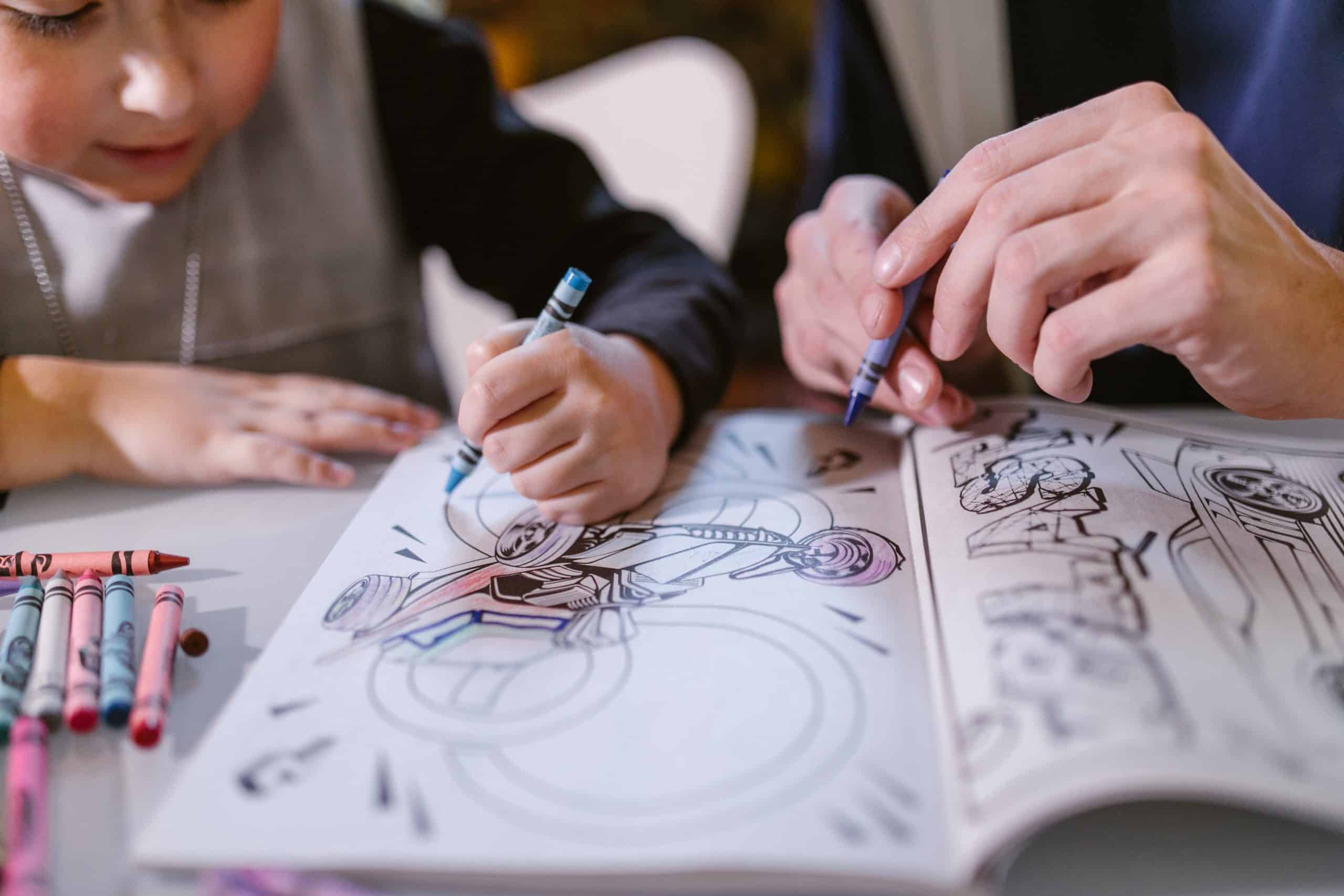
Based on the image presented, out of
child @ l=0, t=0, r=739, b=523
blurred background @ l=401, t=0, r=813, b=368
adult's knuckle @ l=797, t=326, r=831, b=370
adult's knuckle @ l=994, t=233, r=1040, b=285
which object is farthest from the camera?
blurred background @ l=401, t=0, r=813, b=368

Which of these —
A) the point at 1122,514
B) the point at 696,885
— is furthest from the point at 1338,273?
the point at 696,885

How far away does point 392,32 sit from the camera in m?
0.80

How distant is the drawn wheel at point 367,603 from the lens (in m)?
0.41

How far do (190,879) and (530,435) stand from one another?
242mm

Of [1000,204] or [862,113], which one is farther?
[862,113]

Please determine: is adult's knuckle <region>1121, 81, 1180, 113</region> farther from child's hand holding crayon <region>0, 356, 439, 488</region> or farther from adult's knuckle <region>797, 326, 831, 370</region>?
child's hand holding crayon <region>0, 356, 439, 488</region>

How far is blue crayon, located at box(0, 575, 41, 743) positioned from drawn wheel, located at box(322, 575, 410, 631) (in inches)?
4.5

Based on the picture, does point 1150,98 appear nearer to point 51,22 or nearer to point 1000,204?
point 1000,204

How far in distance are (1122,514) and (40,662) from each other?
46 cm

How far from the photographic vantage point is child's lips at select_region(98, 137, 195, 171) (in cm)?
57

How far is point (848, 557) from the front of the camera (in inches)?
17.5

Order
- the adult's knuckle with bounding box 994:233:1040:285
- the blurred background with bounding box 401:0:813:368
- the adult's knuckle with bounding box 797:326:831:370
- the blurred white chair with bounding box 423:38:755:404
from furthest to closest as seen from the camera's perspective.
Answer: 1. the blurred background with bounding box 401:0:813:368
2. the blurred white chair with bounding box 423:38:755:404
3. the adult's knuckle with bounding box 797:326:831:370
4. the adult's knuckle with bounding box 994:233:1040:285

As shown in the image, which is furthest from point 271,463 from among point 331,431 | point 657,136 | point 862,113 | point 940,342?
point 657,136

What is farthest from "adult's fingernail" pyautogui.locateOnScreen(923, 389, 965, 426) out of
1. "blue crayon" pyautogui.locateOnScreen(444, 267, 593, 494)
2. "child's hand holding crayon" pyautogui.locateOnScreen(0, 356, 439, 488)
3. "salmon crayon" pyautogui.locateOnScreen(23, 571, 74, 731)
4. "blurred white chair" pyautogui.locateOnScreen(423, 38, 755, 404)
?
"blurred white chair" pyautogui.locateOnScreen(423, 38, 755, 404)
